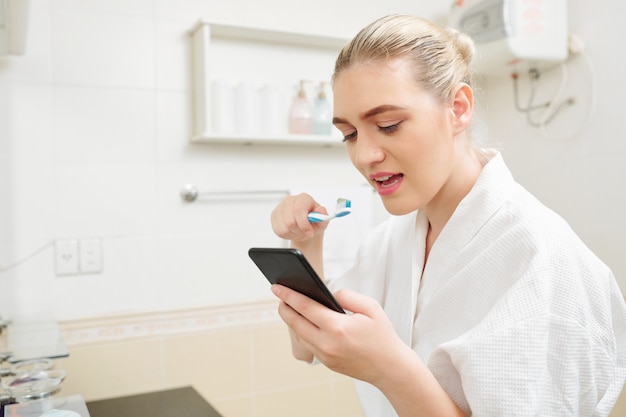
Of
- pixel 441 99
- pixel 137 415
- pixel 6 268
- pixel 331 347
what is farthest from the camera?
pixel 6 268

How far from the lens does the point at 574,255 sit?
0.98 m

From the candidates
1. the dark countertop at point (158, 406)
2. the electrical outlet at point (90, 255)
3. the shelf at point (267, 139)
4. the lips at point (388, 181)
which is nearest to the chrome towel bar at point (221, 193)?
the shelf at point (267, 139)

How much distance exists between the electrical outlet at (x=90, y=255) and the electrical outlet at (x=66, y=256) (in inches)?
0.6

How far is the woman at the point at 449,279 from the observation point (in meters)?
0.90

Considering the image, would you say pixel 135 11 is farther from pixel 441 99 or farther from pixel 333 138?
pixel 441 99

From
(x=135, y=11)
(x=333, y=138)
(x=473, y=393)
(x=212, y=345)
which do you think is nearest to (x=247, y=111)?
(x=333, y=138)

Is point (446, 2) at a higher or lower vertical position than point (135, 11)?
higher

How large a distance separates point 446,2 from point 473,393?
A: 1922mm

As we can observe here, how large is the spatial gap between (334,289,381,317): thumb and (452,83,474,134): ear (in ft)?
1.34

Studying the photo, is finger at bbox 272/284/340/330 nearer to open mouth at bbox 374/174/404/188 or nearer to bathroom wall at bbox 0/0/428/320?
open mouth at bbox 374/174/404/188

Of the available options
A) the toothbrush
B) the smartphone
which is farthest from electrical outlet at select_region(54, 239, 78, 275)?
the smartphone

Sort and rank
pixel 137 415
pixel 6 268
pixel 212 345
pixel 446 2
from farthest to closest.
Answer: pixel 446 2, pixel 212 345, pixel 6 268, pixel 137 415

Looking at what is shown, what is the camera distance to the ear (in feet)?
3.71

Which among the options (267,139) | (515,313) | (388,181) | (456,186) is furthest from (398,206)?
(267,139)
